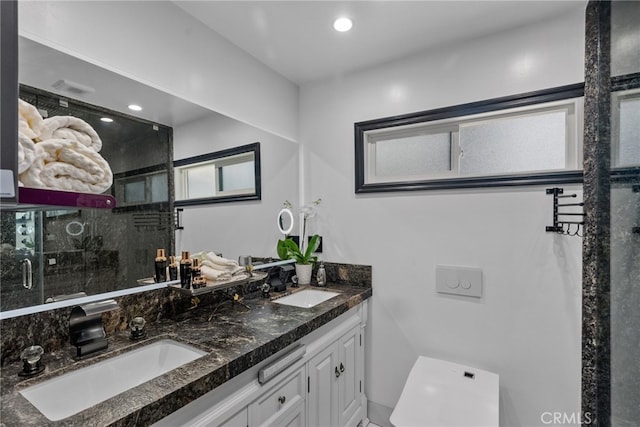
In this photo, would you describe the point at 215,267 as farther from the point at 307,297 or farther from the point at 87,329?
the point at 307,297

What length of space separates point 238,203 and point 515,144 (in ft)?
5.93

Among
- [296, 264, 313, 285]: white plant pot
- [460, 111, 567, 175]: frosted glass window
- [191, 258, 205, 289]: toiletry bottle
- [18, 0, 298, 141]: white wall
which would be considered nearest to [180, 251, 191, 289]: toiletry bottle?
[191, 258, 205, 289]: toiletry bottle

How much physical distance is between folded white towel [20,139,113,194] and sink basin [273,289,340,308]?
1.47m

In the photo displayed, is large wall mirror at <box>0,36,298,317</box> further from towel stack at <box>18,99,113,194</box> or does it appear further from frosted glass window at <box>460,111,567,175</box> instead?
frosted glass window at <box>460,111,567,175</box>

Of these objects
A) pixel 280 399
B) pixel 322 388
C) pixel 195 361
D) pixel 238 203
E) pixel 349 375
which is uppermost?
pixel 238 203

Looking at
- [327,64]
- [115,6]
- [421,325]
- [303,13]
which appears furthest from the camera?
[327,64]

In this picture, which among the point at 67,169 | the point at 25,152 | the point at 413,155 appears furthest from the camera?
the point at 413,155

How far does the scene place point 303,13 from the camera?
61.9 inches

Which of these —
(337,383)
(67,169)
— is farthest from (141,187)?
(337,383)

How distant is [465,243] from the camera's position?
1820mm

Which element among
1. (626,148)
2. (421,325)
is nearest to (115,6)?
(626,148)

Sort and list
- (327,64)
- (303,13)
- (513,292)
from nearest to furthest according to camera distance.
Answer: (303,13), (513,292), (327,64)

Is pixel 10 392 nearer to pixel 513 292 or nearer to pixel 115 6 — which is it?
pixel 115 6

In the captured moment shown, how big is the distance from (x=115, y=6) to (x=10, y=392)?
145 cm
